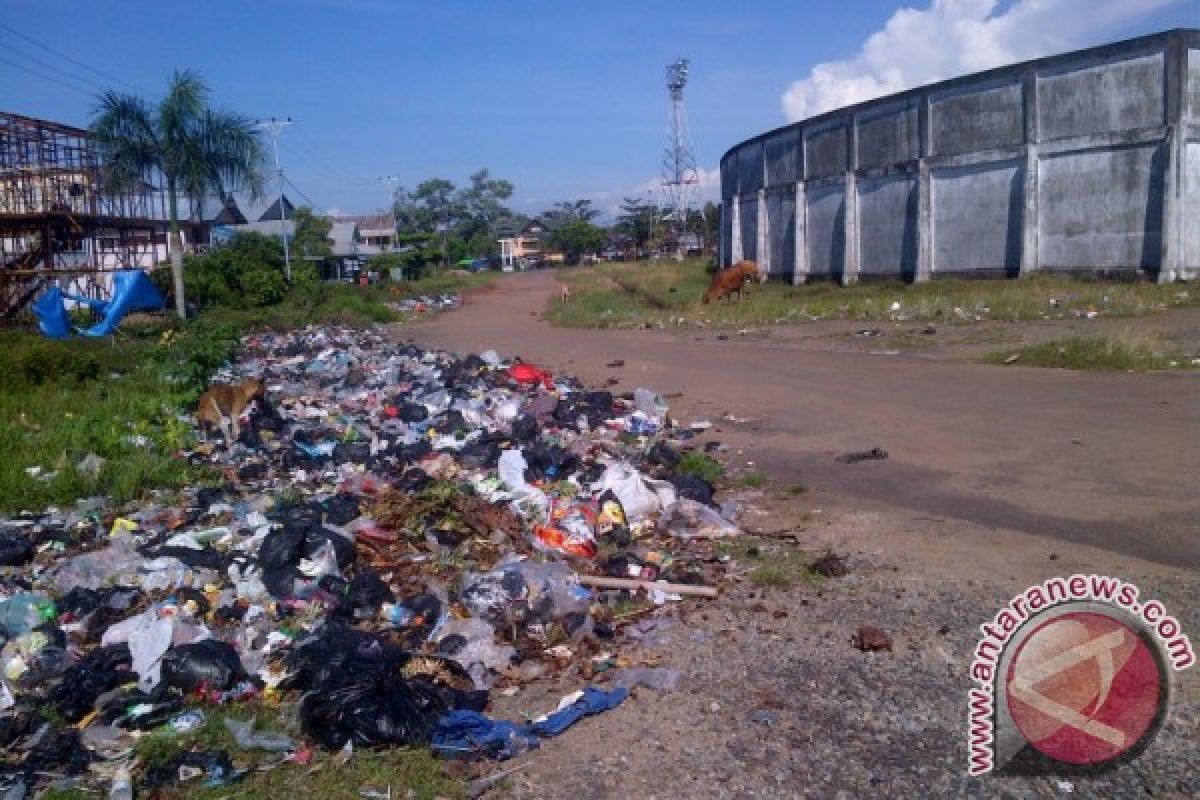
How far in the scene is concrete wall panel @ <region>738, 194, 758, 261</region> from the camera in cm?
3206

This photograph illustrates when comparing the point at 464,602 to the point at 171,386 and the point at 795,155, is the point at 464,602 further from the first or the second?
the point at 795,155

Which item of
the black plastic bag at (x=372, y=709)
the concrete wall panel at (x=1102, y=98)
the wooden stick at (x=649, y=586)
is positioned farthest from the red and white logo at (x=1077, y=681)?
the concrete wall panel at (x=1102, y=98)

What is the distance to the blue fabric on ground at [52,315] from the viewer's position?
19.7m

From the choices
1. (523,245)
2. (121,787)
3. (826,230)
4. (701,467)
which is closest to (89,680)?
(121,787)

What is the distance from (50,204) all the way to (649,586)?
83.1ft

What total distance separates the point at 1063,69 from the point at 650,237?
48.0m

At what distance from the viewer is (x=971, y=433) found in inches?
345

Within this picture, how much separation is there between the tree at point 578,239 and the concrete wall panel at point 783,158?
4349cm

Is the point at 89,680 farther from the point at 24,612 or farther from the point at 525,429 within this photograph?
the point at 525,429

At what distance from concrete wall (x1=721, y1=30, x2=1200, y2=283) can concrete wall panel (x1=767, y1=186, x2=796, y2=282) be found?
70 cm

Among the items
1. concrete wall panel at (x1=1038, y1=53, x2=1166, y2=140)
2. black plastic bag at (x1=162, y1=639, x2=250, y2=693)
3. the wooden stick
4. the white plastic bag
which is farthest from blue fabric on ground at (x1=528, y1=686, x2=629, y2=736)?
concrete wall panel at (x1=1038, y1=53, x2=1166, y2=140)

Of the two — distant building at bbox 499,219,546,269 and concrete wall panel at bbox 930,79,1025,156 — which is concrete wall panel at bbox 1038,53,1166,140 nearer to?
concrete wall panel at bbox 930,79,1025,156

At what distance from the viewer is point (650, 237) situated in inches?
2677

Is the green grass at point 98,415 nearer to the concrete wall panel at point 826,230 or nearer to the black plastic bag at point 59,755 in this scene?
the black plastic bag at point 59,755
